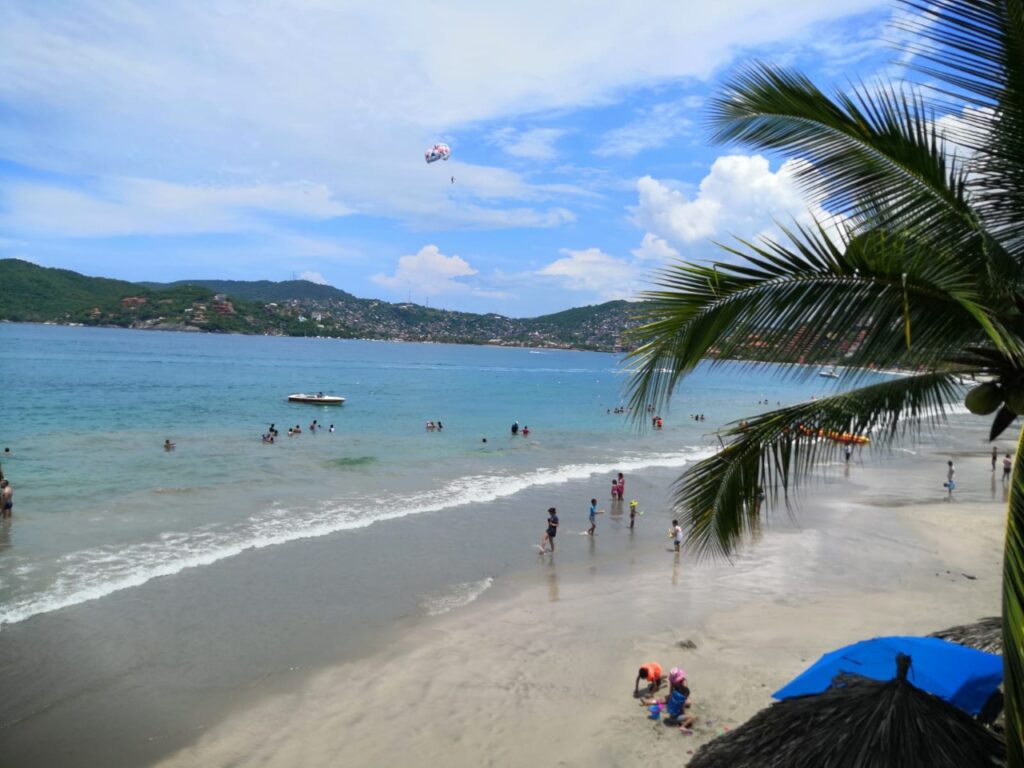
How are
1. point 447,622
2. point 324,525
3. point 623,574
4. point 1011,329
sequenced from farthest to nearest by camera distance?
point 324,525, point 623,574, point 447,622, point 1011,329

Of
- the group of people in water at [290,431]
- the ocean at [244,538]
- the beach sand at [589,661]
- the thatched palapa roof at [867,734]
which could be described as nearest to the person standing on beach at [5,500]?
the ocean at [244,538]

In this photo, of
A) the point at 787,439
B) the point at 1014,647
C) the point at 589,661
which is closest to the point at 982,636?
the point at 787,439

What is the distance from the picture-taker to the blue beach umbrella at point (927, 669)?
489cm

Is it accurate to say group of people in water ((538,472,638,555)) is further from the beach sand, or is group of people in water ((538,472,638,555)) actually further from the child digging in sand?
the child digging in sand

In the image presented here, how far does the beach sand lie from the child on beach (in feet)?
0.53

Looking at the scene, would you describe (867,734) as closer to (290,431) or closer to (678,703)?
(678,703)

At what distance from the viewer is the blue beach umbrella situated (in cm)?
489

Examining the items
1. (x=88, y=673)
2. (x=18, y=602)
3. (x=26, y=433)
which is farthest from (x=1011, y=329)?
(x=26, y=433)

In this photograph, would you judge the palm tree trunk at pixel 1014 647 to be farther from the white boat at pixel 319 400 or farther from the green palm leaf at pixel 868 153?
the white boat at pixel 319 400

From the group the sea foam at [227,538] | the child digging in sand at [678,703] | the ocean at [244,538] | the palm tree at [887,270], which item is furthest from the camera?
the sea foam at [227,538]

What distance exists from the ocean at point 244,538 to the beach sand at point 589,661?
0.89 m

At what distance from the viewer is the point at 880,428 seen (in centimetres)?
405

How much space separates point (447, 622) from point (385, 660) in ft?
6.44

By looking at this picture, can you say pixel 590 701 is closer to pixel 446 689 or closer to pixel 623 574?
pixel 446 689
